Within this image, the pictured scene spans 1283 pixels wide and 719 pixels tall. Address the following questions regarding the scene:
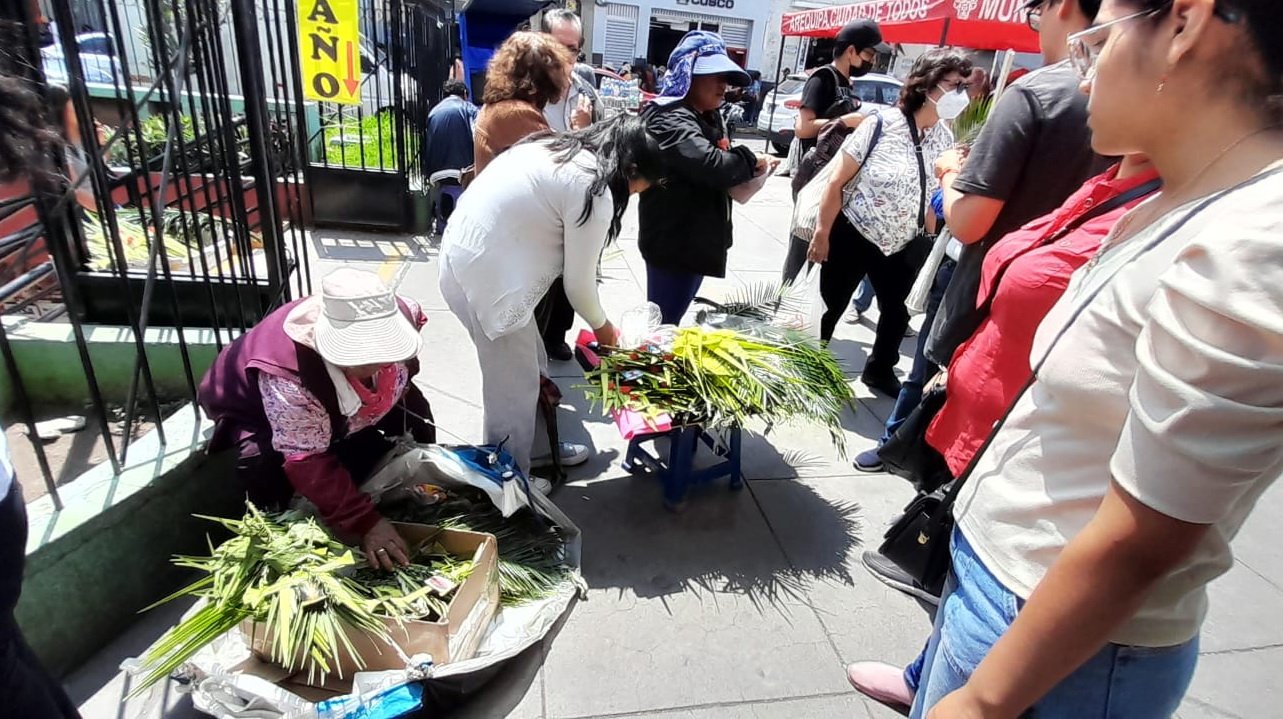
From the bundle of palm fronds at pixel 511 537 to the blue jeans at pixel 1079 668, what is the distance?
1.50 meters

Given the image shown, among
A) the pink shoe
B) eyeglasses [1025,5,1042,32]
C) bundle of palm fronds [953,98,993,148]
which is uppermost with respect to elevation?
eyeglasses [1025,5,1042,32]

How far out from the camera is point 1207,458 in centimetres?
67

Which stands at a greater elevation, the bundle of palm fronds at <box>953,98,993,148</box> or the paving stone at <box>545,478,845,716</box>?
the bundle of palm fronds at <box>953,98,993,148</box>

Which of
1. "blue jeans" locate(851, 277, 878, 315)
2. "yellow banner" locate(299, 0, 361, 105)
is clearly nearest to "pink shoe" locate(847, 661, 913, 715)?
"blue jeans" locate(851, 277, 878, 315)

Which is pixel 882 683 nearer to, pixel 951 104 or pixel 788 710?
pixel 788 710

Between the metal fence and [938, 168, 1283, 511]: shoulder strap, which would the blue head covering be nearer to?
the metal fence

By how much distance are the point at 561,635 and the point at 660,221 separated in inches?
77.8

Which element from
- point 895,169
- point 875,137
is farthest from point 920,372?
point 875,137

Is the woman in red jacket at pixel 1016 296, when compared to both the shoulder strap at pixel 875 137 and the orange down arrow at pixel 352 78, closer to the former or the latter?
the shoulder strap at pixel 875 137

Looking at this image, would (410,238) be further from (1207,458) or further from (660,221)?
(1207,458)

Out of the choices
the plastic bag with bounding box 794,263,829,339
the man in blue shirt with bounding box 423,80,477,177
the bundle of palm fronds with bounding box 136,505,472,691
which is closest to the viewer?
the bundle of palm fronds with bounding box 136,505,472,691

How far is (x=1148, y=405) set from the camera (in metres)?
0.70

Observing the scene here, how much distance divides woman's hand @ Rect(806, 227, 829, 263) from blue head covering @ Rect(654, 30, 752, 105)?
92 cm

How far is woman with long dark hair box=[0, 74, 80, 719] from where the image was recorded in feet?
3.81
